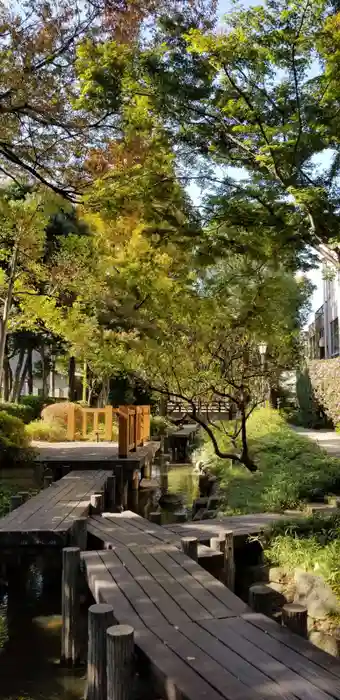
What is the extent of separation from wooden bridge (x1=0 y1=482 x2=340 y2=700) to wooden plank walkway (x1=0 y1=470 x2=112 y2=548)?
0.02 m

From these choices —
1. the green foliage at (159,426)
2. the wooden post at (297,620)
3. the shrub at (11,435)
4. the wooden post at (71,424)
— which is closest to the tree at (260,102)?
the wooden post at (297,620)

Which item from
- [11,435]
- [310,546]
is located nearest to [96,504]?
[310,546]

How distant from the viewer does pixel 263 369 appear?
41.9 ft

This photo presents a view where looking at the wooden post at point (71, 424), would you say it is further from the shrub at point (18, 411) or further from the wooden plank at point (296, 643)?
the wooden plank at point (296, 643)

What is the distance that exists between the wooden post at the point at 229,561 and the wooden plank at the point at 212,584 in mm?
568

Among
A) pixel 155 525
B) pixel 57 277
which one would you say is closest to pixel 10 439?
pixel 57 277

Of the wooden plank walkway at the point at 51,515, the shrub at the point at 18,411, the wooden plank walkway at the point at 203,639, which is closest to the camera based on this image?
the wooden plank walkway at the point at 203,639

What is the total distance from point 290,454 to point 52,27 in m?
9.57

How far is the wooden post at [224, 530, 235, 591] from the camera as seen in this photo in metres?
6.57

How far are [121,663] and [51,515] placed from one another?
442cm

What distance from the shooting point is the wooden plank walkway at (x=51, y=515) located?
711 cm

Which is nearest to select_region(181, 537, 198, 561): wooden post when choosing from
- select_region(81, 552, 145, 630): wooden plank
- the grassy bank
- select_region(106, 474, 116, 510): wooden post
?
select_region(81, 552, 145, 630): wooden plank

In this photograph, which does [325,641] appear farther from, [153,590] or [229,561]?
[229,561]

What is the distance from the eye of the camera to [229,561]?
6707mm
